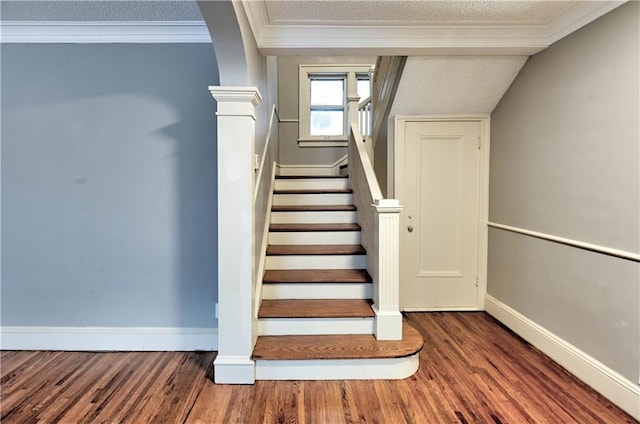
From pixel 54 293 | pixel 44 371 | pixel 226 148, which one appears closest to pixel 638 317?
pixel 226 148

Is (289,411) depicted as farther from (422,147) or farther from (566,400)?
(422,147)

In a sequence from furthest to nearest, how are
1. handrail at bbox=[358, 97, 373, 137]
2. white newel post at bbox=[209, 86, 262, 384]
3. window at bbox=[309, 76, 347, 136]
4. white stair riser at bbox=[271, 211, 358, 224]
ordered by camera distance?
window at bbox=[309, 76, 347, 136]
handrail at bbox=[358, 97, 373, 137]
white stair riser at bbox=[271, 211, 358, 224]
white newel post at bbox=[209, 86, 262, 384]

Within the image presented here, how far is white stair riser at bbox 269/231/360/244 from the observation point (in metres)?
3.07

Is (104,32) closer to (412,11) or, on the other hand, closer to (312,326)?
(412,11)

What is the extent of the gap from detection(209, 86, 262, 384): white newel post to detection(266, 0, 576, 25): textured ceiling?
62 centimetres

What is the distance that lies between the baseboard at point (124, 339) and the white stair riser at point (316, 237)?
97cm

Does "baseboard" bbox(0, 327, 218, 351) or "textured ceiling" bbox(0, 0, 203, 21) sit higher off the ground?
"textured ceiling" bbox(0, 0, 203, 21)

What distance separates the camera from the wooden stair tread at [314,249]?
280cm

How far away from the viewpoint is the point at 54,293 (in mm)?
2486

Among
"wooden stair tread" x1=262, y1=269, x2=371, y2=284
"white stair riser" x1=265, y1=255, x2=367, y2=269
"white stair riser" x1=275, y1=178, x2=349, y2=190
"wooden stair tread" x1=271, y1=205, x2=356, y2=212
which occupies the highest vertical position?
"white stair riser" x1=275, y1=178, x2=349, y2=190

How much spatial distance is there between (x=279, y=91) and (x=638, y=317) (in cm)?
466

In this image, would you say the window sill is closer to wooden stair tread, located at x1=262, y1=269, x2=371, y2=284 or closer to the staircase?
the staircase

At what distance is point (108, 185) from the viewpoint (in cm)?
245

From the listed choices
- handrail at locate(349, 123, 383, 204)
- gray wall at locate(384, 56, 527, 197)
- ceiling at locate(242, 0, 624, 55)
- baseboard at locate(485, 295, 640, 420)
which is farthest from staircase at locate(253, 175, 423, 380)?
ceiling at locate(242, 0, 624, 55)
